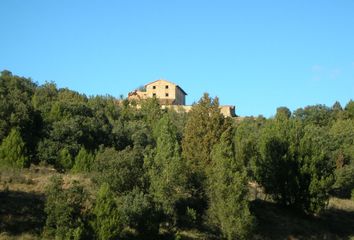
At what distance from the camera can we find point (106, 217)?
86.9 feet

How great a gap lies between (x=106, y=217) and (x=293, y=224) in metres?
17.3

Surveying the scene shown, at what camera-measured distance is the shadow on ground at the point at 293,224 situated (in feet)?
119

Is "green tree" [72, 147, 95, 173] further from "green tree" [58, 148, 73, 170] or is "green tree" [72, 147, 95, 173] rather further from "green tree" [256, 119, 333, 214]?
"green tree" [256, 119, 333, 214]

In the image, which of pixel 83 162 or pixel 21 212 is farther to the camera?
pixel 83 162

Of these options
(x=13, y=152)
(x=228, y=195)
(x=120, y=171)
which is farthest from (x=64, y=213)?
Answer: (x=13, y=152)

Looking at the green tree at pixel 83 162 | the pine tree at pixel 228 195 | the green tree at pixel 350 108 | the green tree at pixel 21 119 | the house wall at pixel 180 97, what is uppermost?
the house wall at pixel 180 97

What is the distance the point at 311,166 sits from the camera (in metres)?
40.2

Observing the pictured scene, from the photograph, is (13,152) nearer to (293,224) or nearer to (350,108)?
(293,224)

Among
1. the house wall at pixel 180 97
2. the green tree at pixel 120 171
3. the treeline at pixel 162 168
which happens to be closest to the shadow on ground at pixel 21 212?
the treeline at pixel 162 168

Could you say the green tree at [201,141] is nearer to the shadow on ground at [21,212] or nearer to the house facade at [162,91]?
the shadow on ground at [21,212]

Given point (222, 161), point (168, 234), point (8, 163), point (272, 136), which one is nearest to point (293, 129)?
point (272, 136)

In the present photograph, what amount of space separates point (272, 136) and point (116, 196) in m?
17.8

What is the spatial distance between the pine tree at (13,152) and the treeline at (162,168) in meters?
0.09

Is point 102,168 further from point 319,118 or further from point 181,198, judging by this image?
point 319,118
